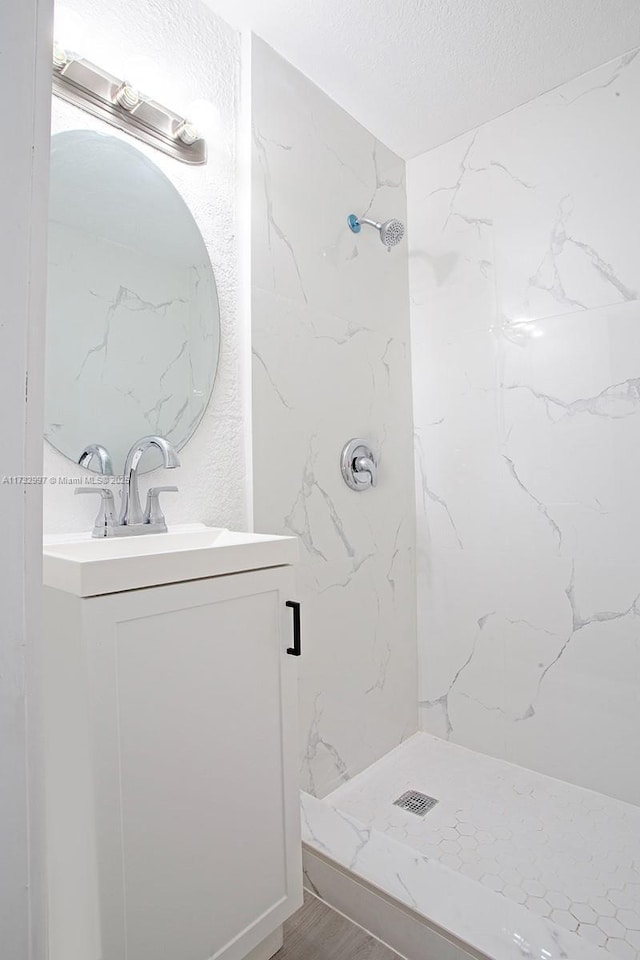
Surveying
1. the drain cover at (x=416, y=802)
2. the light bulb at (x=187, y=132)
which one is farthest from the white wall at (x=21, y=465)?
the drain cover at (x=416, y=802)

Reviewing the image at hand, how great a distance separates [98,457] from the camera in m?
1.24

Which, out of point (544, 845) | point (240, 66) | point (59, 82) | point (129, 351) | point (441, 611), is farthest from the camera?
point (441, 611)

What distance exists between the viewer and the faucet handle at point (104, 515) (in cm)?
119

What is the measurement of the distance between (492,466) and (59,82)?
1.68m

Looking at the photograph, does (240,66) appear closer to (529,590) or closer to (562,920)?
(529,590)

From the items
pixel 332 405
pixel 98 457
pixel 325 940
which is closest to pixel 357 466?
pixel 332 405

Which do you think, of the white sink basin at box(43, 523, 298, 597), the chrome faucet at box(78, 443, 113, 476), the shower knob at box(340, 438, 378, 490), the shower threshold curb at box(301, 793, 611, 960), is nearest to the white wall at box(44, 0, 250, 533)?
the chrome faucet at box(78, 443, 113, 476)

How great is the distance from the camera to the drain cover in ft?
5.51

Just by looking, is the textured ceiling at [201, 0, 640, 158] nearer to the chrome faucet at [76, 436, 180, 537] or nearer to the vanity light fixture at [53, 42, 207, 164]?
the vanity light fixture at [53, 42, 207, 164]

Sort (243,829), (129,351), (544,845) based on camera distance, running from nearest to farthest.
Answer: (243,829), (129,351), (544,845)

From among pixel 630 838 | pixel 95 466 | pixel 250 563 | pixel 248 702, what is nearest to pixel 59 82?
pixel 95 466

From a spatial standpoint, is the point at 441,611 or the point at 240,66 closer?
the point at 240,66

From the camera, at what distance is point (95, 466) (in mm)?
1235

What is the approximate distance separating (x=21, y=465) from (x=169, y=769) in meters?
0.60
